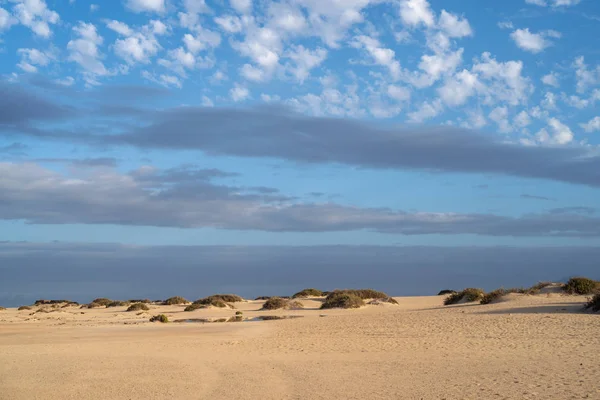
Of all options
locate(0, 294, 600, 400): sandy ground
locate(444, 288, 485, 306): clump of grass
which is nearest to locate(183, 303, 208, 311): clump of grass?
locate(0, 294, 600, 400): sandy ground

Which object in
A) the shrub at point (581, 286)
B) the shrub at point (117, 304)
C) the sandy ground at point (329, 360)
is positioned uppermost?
the shrub at point (581, 286)

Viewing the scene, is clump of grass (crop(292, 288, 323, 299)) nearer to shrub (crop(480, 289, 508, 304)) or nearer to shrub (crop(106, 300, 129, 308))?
shrub (crop(106, 300, 129, 308))

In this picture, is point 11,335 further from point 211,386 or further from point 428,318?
point 428,318

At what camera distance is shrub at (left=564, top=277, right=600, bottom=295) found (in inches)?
1210

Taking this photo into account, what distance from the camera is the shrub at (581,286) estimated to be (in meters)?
30.7

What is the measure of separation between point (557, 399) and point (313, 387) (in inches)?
182

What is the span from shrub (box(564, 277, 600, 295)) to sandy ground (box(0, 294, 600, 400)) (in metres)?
6.02

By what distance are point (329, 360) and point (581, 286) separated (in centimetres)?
2171

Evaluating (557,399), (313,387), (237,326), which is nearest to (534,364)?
(557,399)

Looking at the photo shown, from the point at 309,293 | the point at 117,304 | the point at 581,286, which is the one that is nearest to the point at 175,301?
the point at 117,304

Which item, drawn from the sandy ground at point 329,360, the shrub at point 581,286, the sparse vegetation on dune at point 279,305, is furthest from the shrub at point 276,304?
the shrub at point 581,286

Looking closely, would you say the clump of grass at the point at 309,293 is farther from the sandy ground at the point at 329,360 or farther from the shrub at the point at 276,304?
the sandy ground at the point at 329,360

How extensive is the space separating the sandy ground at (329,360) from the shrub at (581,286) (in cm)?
602

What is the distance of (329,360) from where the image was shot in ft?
49.4
